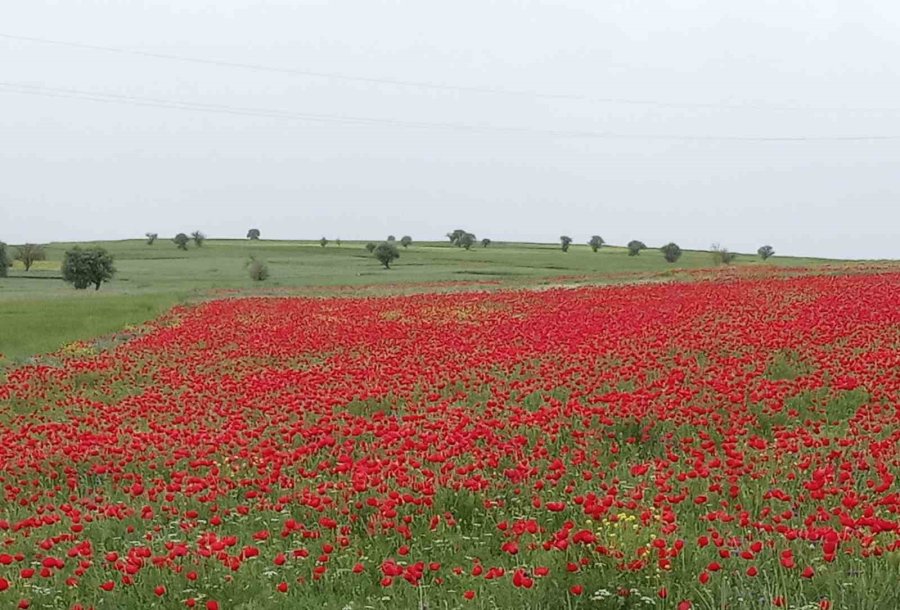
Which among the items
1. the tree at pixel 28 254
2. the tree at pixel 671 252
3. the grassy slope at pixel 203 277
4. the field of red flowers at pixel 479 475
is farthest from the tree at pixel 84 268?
the tree at pixel 671 252

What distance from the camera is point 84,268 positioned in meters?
69.6

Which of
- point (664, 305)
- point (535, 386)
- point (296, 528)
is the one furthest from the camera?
point (664, 305)

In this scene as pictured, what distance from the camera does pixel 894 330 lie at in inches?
615

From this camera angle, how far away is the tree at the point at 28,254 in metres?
91.5

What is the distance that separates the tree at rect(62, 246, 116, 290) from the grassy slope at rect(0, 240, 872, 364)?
119cm

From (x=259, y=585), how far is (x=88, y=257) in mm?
70752

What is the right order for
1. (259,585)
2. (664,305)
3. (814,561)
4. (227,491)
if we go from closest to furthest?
(814,561) < (259,585) < (227,491) < (664,305)

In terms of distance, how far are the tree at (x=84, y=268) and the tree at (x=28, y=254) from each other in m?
24.1

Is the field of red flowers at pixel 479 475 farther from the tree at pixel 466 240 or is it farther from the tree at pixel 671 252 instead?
the tree at pixel 466 240

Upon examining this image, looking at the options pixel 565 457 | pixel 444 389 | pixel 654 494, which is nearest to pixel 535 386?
pixel 444 389

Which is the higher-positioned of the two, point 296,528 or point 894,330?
point 894,330

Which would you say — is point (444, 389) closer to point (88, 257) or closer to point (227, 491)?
point (227, 491)

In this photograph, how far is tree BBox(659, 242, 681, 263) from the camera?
10681 centimetres

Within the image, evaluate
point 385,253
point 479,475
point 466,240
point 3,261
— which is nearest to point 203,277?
point 3,261
